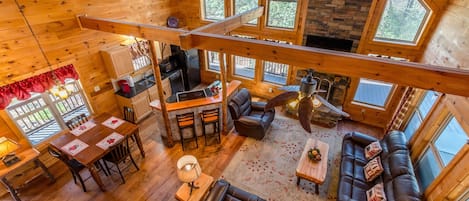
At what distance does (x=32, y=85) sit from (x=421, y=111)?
7843 mm

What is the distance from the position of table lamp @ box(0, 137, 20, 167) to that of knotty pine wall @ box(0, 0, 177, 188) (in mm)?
212

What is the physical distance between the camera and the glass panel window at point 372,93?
19.8 ft

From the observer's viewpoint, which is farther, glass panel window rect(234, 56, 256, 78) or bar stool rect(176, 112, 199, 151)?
glass panel window rect(234, 56, 256, 78)

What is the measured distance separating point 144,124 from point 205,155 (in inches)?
88.4

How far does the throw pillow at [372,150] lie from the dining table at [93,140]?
4.96 m

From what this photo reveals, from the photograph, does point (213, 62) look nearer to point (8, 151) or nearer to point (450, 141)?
point (8, 151)

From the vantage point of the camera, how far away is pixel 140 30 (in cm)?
366

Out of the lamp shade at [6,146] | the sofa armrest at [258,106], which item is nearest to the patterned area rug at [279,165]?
the sofa armrest at [258,106]

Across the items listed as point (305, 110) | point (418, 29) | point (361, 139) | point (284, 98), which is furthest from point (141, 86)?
point (418, 29)

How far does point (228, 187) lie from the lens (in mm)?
3662

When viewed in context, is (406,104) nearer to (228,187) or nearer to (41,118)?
(228,187)

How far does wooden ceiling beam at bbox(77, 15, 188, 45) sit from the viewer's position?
11.1ft

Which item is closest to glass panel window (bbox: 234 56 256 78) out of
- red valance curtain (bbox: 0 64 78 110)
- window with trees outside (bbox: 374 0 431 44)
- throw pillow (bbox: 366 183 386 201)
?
window with trees outside (bbox: 374 0 431 44)

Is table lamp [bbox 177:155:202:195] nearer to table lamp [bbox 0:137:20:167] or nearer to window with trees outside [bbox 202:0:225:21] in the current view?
table lamp [bbox 0:137:20:167]
